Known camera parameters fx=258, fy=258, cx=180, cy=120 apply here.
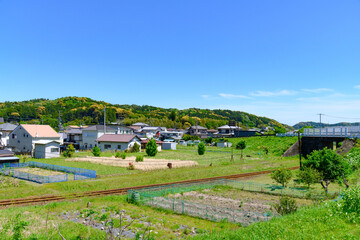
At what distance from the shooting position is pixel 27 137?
5175 centimetres

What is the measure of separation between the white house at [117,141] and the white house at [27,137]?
1175cm

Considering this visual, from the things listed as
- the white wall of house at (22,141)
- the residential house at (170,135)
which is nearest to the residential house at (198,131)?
the residential house at (170,135)

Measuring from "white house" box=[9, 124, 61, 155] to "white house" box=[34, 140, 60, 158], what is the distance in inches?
92.3

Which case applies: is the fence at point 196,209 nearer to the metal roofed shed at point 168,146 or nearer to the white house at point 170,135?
the metal roofed shed at point 168,146

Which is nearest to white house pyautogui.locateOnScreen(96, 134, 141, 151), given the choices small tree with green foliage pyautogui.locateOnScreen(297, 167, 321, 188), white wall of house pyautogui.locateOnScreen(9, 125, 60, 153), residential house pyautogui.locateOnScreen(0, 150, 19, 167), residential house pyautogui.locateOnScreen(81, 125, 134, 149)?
residential house pyautogui.locateOnScreen(81, 125, 134, 149)

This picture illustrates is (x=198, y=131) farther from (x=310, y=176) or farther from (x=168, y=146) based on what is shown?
(x=310, y=176)

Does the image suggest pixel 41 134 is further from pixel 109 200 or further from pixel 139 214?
pixel 139 214

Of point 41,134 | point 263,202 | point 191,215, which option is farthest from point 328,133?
point 41,134

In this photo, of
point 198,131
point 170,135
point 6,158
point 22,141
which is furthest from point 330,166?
point 198,131

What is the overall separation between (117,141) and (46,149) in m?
16.5

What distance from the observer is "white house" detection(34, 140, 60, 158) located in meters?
47.2

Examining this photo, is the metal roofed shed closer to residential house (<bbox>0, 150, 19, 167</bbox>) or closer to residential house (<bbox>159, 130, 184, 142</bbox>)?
residential house (<bbox>159, 130, 184, 142</bbox>)

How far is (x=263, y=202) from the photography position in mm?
23188

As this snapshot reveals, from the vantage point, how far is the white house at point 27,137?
51406 mm
